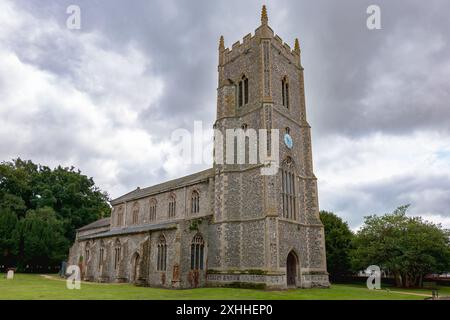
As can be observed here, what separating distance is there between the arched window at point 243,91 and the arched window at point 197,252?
1252cm

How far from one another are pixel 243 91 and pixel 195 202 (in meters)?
11.3

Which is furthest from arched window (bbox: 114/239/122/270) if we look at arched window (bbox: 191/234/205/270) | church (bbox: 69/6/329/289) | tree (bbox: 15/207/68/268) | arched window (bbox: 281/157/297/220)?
tree (bbox: 15/207/68/268)

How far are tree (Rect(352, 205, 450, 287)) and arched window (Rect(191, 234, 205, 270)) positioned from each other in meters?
17.6

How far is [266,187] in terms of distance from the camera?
2480 centimetres

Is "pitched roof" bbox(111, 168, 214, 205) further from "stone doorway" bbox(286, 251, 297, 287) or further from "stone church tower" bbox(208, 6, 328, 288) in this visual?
"stone doorway" bbox(286, 251, 297, 287)

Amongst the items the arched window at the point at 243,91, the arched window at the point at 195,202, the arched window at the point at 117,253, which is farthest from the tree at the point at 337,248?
the arched window at the point at 117,253

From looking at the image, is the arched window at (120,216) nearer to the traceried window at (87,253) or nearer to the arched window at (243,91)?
the traceried window at (87,253)

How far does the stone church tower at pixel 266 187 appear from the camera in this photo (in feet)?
80.0

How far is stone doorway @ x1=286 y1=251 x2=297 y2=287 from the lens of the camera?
2616 centimetres

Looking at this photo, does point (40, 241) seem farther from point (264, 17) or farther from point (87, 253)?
point (264, 17)

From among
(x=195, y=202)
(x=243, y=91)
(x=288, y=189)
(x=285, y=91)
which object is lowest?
(x=195, y=202)

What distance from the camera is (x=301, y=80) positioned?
32.9 metres

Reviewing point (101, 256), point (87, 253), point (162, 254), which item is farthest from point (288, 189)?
point (87, 253)

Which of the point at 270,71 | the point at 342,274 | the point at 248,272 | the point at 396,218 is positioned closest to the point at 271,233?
the point at 248,272
